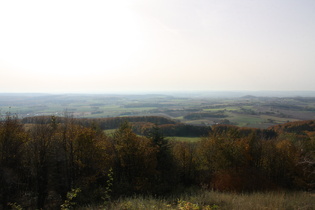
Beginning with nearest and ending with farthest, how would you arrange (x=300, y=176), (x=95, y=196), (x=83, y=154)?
(x=95, y=196) → (x=83, y=154) → (x=300, y=176)

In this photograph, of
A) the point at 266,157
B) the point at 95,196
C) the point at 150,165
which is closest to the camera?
the point at 95,196

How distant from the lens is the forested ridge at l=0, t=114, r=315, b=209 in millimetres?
13961

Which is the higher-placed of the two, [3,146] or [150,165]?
[3,146]

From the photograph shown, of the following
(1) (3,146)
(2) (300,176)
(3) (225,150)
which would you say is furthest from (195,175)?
(1) (3,146)

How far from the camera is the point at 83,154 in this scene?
17734 millimetres

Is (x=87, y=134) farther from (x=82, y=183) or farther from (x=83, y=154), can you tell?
(x=82, y=183)

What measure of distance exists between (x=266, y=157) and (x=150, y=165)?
17.9 m

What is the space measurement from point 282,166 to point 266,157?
2167 mm

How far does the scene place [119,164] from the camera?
20766 millimetres

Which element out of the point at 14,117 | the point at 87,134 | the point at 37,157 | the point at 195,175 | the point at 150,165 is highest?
the point at 14,117

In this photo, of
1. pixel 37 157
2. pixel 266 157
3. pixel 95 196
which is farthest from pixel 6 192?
pixel 266 157

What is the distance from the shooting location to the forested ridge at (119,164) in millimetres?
13961

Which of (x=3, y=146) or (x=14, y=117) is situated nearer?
(x=3, y=146)

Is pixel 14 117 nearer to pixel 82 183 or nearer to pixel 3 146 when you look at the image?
pixel 3 146
